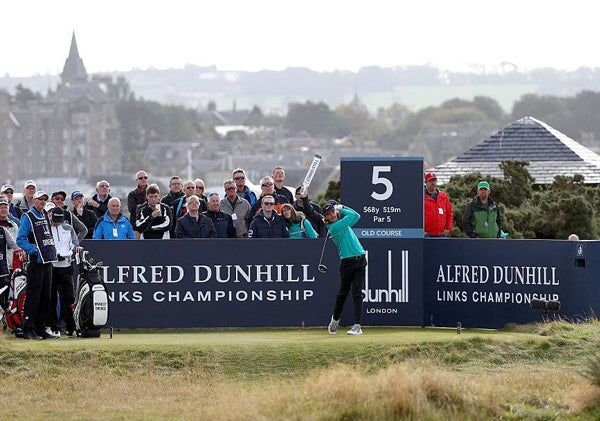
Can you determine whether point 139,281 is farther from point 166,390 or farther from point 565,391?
point 565,391

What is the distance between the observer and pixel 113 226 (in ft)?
68.1

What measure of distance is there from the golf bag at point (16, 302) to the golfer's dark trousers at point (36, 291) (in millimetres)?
150

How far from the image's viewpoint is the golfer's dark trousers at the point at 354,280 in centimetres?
1922

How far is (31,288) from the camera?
1908 centimetres

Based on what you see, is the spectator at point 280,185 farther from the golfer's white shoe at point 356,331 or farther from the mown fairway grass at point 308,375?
the golfer's white shoe at point 356,331

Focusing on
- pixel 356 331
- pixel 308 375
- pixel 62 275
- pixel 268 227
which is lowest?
pixel 308 375

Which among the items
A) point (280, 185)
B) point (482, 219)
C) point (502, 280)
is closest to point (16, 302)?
point (280, 185)

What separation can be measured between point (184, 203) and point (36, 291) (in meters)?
3.25

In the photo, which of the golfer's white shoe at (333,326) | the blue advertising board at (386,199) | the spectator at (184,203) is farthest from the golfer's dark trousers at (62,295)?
the blue advertising board at (386,199)

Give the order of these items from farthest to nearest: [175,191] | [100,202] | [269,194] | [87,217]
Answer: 1. [175,191]
2. [100,202]
3. [87,217]
4. [269,194]

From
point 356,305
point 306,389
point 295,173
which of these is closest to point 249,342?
point 356,305

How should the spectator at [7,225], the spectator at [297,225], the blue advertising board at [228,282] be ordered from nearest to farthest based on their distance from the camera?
1. the spectator at [7,225]
2. the blue advertising board at [228,282]
3. the spectator at [297,225]

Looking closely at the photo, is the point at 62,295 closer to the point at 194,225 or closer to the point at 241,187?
the point at 194,225

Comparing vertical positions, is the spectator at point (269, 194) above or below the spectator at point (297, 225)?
above
